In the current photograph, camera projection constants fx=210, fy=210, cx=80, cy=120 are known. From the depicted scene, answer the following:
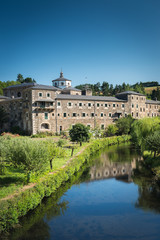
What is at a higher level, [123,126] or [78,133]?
[123,126]

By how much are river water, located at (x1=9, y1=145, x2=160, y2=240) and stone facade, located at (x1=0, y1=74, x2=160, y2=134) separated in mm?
21084

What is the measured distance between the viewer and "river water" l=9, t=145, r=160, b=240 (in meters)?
10.9

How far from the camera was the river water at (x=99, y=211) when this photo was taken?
429 inches

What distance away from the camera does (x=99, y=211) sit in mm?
13398

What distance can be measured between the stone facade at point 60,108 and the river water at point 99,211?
21084 millimetres

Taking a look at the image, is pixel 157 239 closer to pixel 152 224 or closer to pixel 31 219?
pixel 152 224

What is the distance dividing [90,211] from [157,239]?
440cm

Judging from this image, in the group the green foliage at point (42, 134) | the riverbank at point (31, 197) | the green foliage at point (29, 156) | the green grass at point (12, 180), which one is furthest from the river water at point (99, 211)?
the green foliage at point (42, 134)

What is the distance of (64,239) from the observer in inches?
411

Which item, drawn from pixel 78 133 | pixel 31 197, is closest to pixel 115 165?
pixel 78 133

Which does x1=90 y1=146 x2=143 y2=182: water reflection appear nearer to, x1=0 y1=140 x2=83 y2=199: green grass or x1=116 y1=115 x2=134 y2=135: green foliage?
x1=0 y1=140 x2=83 y2=199: green grass

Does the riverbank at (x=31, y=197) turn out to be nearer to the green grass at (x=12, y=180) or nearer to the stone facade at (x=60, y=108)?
the green grass at (x=12, y=180)

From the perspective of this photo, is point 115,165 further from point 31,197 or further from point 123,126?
point 123,126

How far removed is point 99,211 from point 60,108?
97.8 feet
